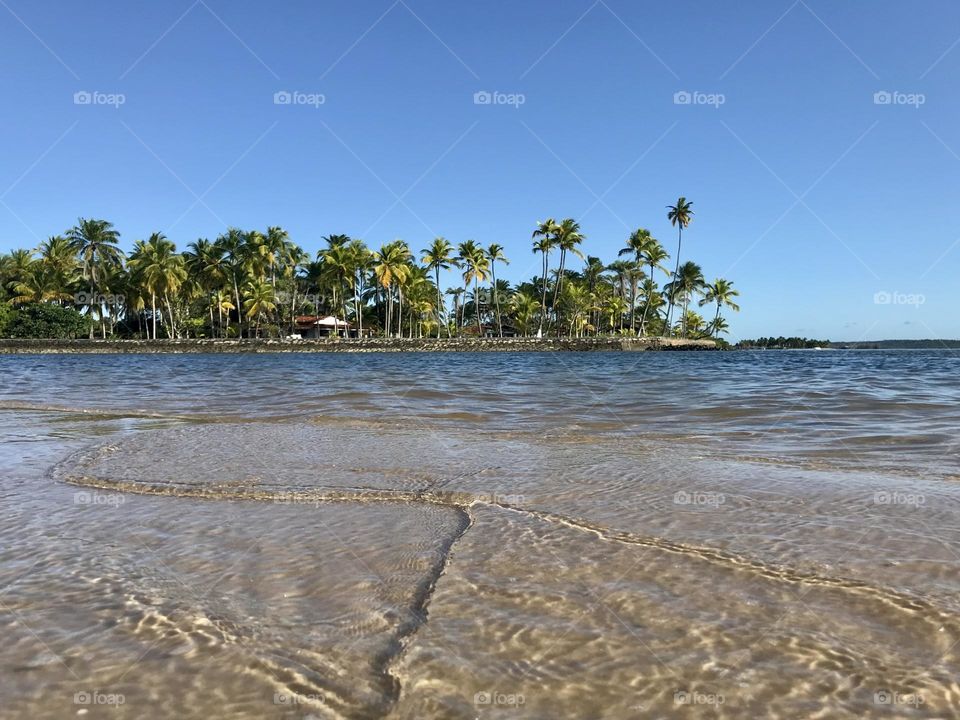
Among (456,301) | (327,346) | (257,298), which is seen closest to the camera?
(327,346)

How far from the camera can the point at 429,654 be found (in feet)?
7.45

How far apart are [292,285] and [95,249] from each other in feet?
68.4

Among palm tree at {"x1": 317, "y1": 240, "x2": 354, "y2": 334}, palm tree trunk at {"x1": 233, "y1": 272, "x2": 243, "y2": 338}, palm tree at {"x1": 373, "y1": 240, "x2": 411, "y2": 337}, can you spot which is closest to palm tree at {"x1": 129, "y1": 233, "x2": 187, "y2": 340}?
palm tree trunk at {"x1": 233, "y1": 272, "x2": 243, "y2": 338}

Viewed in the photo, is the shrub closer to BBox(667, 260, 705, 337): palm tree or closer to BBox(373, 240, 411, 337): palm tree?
BBox(373, 240, 411, 337): palm tree

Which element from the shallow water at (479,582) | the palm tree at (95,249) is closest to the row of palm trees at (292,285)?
the palm tree at (95,249)

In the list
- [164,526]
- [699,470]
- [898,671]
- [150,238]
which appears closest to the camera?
[898,671]

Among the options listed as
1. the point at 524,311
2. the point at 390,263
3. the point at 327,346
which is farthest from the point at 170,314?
the point at 524,311

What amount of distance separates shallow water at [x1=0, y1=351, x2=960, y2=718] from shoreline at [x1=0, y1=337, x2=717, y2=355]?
183 ft

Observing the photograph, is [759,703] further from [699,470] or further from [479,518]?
[699,470]

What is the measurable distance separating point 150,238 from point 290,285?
16.6m

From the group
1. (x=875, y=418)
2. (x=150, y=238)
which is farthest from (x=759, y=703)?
(x=150, y=238)

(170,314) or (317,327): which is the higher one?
(170,314)

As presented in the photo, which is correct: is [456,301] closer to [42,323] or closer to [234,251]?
[234,251]

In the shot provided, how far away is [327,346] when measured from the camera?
6262cm
